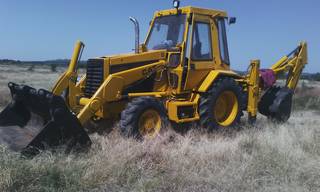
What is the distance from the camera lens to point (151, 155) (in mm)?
6562

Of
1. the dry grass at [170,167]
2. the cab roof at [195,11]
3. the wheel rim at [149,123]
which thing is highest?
the cab roof at [195,11]

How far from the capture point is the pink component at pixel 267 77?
37.1 ft

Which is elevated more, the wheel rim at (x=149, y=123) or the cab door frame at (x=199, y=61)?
the cab door frame at (x=199, y=61)

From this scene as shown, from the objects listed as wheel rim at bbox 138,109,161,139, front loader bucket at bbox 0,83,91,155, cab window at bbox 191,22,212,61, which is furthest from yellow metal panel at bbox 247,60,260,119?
front loader bucket at bbox 0,83,91,155

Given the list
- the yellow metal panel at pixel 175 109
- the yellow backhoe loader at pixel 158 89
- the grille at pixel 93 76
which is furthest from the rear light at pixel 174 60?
the grille at pixel 93 76

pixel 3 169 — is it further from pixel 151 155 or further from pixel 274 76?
pixel 274 76

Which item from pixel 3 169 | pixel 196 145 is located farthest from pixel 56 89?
pixel 3 169

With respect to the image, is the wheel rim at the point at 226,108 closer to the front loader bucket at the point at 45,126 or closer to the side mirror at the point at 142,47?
the side mirror at the point at 142,47

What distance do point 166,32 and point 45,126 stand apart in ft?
13.6

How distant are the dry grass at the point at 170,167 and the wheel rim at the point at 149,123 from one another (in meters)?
0.27

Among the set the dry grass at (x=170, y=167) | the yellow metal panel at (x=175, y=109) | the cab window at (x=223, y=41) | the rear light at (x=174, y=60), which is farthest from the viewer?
the cab window at (x=223, y=41)

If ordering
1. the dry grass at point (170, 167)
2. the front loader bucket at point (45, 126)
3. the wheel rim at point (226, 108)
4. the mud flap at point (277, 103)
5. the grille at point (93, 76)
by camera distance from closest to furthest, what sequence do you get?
the dry grass at point (170, 167)
the front loader bucket at point (45, 126)
the grille at point (93, 76)
the wheel rim at point (226, 108)
the mud flap at point (277, 103)

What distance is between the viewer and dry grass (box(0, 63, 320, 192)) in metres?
5.45

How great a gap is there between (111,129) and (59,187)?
3.17 meters
